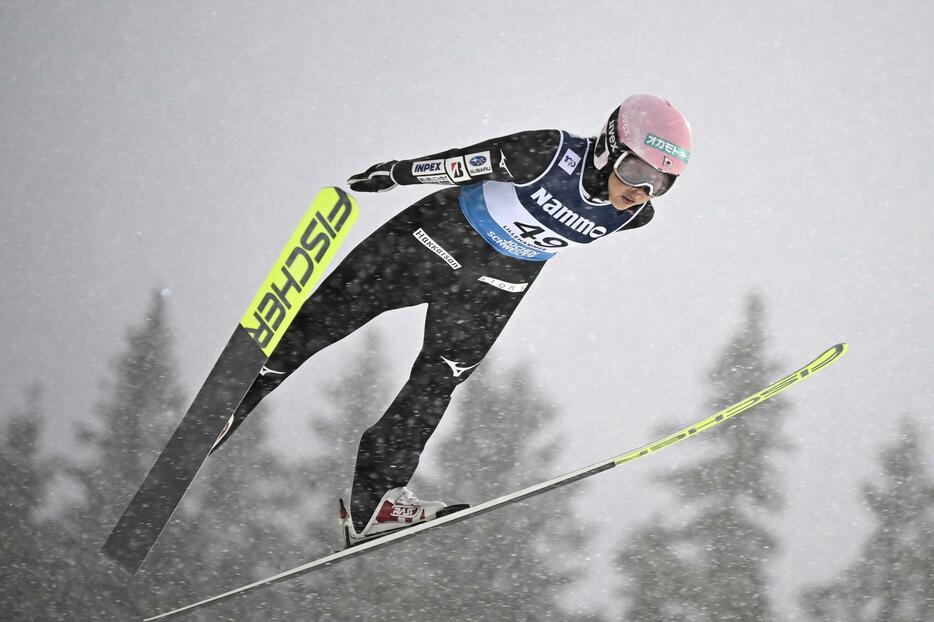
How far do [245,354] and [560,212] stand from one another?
1.21 meters

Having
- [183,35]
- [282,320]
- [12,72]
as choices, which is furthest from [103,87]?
[282,320]

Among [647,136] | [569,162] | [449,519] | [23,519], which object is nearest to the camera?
[647,136]

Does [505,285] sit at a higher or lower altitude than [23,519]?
lower

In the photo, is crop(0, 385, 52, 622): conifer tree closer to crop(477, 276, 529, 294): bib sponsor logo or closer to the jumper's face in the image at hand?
crop(477, 276, 529, 294): bib sponsor logo

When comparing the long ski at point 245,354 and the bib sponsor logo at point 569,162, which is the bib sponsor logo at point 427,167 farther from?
the bib sponsor logo at point 569,162

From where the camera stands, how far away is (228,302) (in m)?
66.4

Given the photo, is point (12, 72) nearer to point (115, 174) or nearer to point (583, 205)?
point (115, 174)

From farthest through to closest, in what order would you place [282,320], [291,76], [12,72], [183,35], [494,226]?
[291,76] < [183,35] < [12,72] < [494,226] < [282,320]

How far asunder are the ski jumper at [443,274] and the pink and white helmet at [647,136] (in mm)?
106

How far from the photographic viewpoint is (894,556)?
16.3 metres

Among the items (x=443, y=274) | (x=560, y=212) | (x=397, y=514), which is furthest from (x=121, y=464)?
(x=560, y=212)

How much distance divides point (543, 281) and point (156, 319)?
2004 inches

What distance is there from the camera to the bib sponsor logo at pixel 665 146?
2.97 meters

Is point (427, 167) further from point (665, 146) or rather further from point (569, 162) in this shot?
point (665, 146)
